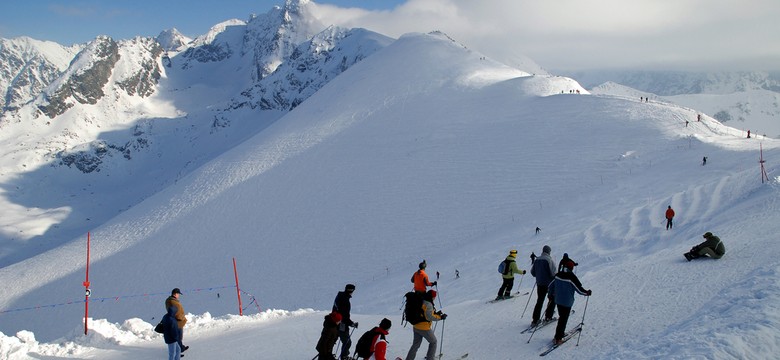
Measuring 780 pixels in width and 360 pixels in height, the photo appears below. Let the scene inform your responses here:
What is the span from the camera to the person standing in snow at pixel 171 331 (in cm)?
1086

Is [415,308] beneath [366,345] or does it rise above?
above

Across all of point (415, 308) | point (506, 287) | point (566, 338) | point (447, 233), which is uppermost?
point (447, 233)

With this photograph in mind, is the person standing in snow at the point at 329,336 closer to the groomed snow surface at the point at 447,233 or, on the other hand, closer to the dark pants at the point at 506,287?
the groomed snow surface at the point at 447,233

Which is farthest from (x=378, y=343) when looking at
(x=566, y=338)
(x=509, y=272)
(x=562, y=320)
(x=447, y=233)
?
(x=447, y=233)

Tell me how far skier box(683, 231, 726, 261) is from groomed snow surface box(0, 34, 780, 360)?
1.13 feet

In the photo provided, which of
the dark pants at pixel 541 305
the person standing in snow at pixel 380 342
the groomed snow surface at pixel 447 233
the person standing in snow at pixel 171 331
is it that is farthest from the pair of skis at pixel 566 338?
the person standing in snow at pixel 171 331

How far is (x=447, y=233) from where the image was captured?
34.6m

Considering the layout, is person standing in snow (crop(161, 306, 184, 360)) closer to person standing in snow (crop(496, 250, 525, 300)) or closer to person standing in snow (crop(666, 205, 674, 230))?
person standing in snow (crop(496, 250, 525, 300))

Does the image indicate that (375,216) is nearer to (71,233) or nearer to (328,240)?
(328,240)

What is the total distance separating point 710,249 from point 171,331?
1313 centimetres

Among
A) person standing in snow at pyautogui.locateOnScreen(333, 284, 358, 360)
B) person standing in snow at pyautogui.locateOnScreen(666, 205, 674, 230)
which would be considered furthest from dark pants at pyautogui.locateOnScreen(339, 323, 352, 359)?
person standing in snow at pyautogui.locateOnScreen(666, 205, 674, 230)

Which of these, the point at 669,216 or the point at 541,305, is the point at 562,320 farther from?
the point at 669,216

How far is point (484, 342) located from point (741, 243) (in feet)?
26.2

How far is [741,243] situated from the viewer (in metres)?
13.4
